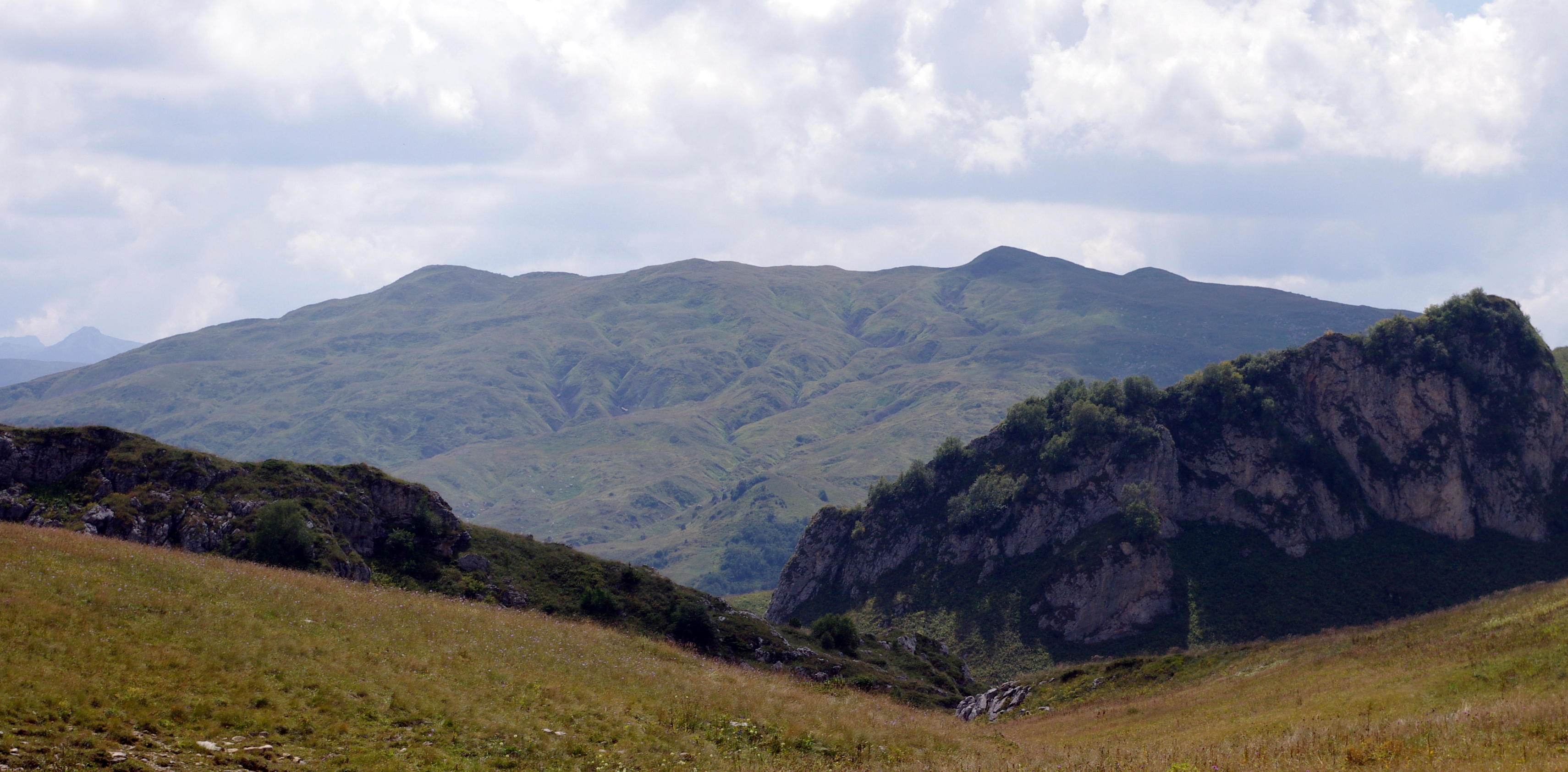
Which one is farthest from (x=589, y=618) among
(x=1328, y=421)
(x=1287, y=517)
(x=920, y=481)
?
(x=1328, y=421)

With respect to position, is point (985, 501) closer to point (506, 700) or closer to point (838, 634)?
point (838, 634)

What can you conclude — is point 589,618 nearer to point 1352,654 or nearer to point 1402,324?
point 1352,654

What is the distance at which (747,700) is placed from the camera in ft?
111

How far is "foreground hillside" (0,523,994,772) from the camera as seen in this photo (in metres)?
23.5

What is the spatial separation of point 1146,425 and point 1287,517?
20476 millimetres

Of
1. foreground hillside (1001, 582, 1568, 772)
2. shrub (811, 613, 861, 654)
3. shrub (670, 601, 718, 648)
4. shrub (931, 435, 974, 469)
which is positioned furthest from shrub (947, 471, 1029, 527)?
shrub (670, 601, 718, 648)

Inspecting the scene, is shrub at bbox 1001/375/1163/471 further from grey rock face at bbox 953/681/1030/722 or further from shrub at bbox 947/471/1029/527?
grey rock face at bbox 953/681/1030/722

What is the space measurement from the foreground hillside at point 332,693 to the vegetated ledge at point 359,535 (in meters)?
17.9

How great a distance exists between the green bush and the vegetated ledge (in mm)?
82

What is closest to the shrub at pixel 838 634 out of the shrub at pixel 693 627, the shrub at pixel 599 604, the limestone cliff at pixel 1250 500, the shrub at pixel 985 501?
the shrub at pixel 693 627

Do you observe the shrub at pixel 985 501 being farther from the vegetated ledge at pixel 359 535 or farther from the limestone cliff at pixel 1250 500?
the vegetated ledge at pixel 359 535

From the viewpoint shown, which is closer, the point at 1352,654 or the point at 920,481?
the point at 1352,654

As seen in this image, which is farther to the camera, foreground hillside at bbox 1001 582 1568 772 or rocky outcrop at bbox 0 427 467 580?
rocky outcrop at bbox 0 427 467 580

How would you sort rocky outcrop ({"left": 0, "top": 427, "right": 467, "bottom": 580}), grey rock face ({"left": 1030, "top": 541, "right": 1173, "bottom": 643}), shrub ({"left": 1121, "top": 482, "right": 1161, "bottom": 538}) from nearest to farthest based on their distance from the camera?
rocky outcrop ({"left": 0, "top": 427, "right": 467, "bottom": 580}) → grey rock face ({"left": 1030, "top": 541, "right": 1173, "bottom": 643}) → shrub ({"left": 1121, "top": 482, "right": 1161, "bottom": 538})
